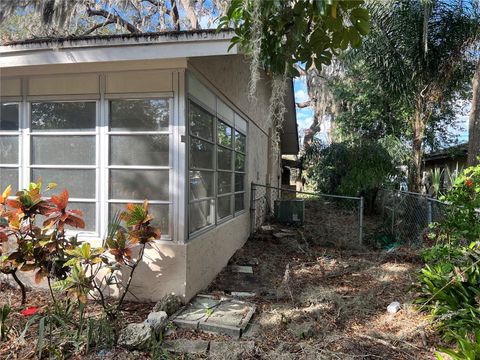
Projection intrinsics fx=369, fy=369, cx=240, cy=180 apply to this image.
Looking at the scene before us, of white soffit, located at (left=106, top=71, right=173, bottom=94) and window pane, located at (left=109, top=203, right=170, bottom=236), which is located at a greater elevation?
white soffit, located at (left=106, top=71, right=173, bottom=94)

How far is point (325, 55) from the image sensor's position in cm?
251

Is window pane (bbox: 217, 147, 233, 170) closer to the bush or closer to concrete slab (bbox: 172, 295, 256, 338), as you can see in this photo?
A: concrete slab (bbox: 172, 295, 256, 338)

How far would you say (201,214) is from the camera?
5.16 metres

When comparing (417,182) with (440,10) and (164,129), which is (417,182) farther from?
(164,129)

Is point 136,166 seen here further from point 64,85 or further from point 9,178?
point 9,178

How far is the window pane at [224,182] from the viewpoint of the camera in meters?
6.14

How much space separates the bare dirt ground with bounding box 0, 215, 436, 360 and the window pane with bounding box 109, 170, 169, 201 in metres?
1.31

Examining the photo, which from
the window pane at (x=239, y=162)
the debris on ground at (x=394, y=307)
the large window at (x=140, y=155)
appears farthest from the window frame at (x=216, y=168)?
the debris on ground at (x=394, y=307)

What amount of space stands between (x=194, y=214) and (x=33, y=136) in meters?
2.32

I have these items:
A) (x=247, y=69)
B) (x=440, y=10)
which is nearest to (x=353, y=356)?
(x=247, y=69)

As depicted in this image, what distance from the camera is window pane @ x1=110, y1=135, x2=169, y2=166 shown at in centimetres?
450

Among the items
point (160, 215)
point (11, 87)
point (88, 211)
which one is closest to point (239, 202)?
point (160, 215)

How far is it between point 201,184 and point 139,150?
1.03 metres

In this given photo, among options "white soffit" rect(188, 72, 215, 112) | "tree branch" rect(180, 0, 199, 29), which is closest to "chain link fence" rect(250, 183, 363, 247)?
"white soffit" rect(188, 72, 215, 112)
